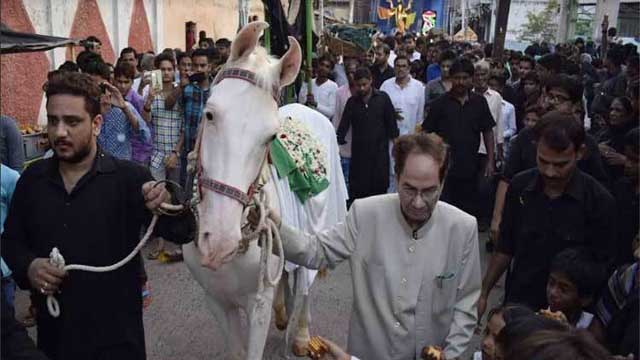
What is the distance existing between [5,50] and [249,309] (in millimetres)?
2256

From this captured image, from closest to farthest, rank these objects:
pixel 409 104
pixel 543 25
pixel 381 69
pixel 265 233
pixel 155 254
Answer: pixel 265 233 < pixel 155 254 < pixel 409 104 < pixel 381 69 < pixel 543 25

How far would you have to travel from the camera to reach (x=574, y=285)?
9.56ft

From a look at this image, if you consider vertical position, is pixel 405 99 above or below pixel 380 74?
below

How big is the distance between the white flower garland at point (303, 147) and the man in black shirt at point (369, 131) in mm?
2417

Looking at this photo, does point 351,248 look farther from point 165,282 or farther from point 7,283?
point 165,282

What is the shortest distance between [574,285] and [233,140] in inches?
63.7

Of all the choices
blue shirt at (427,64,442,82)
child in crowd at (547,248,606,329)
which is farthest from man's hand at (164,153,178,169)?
blue shirt at (427,64,442,82)

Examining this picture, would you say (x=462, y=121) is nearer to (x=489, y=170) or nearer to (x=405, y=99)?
(x=489, y=170)

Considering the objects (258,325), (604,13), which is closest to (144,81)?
(258,325)

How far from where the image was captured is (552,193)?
3.23 m

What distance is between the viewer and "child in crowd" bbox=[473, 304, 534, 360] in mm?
2166

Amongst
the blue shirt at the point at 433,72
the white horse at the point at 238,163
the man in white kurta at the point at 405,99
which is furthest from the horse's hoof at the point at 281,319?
the blue shirt at the point at 433,72

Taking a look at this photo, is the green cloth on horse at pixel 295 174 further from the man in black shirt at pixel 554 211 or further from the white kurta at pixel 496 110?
the white kurta at pixel 496 110

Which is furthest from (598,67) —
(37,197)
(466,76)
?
(37,197)
